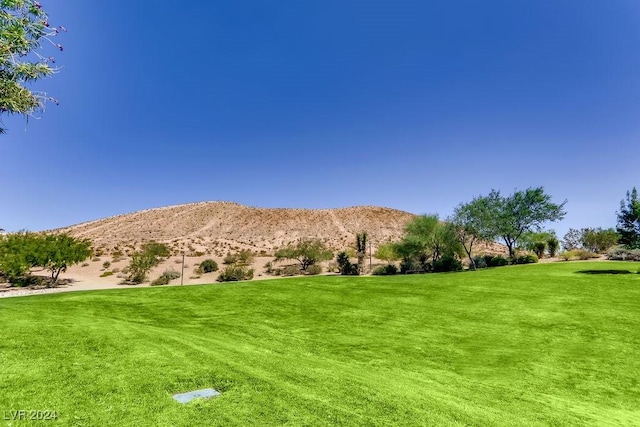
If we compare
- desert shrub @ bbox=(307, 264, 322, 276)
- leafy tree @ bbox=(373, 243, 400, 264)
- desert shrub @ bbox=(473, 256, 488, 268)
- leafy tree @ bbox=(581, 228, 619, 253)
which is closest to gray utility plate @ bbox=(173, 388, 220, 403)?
desert shrub @ bbox=(307, 264, 322, 276)

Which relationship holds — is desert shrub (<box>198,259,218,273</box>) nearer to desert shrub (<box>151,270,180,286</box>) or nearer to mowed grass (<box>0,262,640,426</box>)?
desert shrub (<box>151,270,180,286</box>)

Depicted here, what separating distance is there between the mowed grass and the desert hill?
60.5 meters

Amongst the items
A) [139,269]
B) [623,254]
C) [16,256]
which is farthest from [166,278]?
[623,254]

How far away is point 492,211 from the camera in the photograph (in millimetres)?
43188

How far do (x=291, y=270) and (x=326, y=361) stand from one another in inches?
1451

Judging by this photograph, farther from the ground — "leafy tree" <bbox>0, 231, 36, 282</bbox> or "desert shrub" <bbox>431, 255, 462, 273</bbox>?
"leafy tree" <bbox>0, 231, 36, 282</bbox>

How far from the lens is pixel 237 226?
99250mm

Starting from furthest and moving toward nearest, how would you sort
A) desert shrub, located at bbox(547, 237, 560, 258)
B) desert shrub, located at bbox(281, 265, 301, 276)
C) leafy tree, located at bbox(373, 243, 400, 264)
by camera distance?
1. desert shrub, located at bbox(547, 237, 560, 258)
2. leafy tree, located at bbox(373, 243, 400, 264)
3. desert shrub, located at bbox(281, 265, 301, 276)

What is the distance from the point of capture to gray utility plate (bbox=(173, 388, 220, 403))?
4844 millimetres

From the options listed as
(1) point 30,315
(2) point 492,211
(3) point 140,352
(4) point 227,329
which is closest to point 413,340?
(4) point 227,329

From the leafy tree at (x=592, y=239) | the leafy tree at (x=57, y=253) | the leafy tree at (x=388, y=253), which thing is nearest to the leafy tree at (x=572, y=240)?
the leafy tree at (x=592, y=239)

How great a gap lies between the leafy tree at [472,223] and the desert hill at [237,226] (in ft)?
119

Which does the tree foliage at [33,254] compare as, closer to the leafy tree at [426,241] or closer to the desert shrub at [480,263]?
the leafy tree at [426,241]

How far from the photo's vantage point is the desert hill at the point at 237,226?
82.9m
